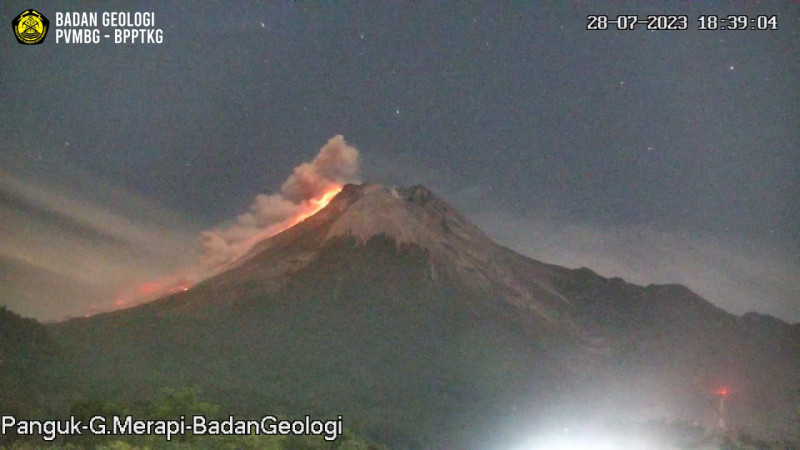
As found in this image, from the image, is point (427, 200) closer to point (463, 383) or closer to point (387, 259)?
point (387, 259)

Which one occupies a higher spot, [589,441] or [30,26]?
[30,26]

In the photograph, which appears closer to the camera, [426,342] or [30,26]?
[30,26]

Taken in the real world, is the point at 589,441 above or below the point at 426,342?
below

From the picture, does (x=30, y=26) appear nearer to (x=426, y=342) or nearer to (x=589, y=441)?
(x=589, y=441)

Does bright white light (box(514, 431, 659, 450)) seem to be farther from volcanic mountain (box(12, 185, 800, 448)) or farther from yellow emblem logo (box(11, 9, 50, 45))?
yellow emblem logo (box(11, 9, 50, 45))

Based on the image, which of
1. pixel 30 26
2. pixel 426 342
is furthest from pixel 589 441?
pixel 426 342
